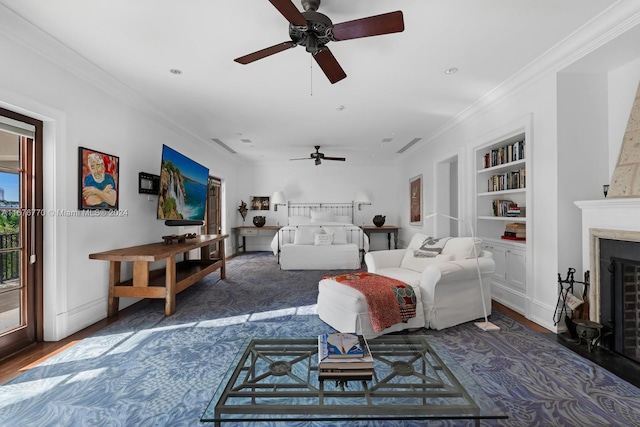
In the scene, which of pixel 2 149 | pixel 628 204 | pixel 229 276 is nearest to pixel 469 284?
pixel 628 204

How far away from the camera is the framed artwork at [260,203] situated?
27.5 feet

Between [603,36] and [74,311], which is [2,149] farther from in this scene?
[603,36]

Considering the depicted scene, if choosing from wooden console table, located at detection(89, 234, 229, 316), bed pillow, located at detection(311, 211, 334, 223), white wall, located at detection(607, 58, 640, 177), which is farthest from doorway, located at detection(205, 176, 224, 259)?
white wall, located at detection(607, 58, 640, 177)

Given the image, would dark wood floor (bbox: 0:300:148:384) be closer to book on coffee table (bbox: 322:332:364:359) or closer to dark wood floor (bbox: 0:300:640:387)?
dark wood floor (bbox: 0:300:640:387)

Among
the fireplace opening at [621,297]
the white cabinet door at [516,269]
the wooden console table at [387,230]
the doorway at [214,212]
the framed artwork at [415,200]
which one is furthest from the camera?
the wooden console table at [387,230]

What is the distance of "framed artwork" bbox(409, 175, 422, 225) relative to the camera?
6578 millimetres

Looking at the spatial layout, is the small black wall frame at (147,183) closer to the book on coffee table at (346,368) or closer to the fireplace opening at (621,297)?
the book on coffee table at (346,368)

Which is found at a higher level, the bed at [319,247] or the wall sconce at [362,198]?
the wall sconce at [362,198]

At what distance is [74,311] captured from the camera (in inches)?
112

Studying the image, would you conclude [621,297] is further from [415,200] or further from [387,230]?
[387,230]

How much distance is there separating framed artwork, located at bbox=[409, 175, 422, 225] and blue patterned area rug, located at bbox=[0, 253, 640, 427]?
11.7 ft

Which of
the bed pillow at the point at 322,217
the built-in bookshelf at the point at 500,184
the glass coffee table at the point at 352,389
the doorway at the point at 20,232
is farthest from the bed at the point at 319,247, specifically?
the glass coffee table at the point at 352,389

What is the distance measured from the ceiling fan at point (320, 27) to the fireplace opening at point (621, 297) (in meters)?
2.35

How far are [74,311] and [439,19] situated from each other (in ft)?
13.2
